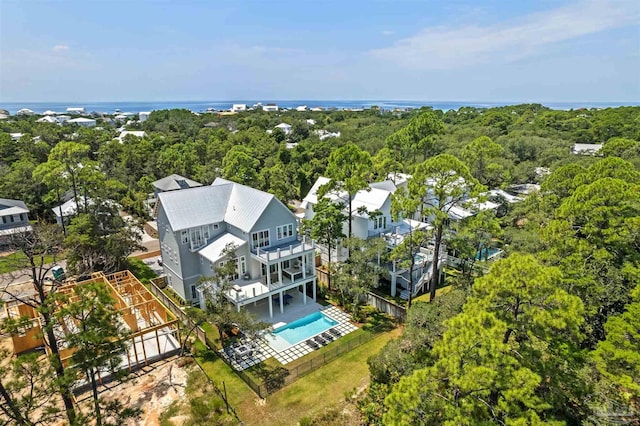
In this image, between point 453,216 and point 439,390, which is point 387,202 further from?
point 439,390

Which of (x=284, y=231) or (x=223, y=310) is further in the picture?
(x=284, y=231)

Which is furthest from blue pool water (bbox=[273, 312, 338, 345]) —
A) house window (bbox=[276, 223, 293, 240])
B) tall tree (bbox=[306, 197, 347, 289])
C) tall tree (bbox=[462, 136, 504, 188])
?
tall tree (bbox=[462, 136, 504, 188])

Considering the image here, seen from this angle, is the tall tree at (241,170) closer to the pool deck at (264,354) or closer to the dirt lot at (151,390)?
the pool deck at (264,354)

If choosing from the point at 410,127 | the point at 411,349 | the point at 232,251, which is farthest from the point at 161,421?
the point at 410,127

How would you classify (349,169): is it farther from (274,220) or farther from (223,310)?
(223,310)

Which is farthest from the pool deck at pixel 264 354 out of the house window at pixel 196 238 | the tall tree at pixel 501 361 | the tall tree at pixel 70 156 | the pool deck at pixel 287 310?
the tall tree at pixel 70 156

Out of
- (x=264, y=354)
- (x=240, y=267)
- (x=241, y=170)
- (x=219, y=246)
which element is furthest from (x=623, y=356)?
(x=241, y=170)

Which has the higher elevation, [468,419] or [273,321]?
[468,419]
